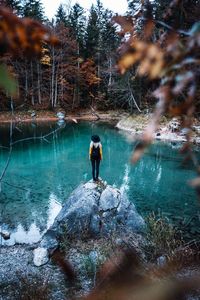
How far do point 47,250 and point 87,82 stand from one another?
4638 cm

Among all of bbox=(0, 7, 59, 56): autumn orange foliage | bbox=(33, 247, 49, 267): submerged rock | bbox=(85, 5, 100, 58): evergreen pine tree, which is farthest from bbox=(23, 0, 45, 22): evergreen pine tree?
bbox=(0, 7, 59, 56): autumn orange foliage

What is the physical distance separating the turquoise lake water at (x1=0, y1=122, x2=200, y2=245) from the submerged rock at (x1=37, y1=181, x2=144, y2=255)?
1247 millimetres

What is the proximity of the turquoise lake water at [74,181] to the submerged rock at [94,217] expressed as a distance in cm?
125

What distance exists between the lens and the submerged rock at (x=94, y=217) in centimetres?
1061

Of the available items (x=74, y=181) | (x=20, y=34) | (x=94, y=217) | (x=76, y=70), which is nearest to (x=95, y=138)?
(x=94, y=217)

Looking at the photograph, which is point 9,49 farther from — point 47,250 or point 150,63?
point 47,250

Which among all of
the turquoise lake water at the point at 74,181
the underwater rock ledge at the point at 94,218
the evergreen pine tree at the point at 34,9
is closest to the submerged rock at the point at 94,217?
the underwater rock ledge at the point at 94,218

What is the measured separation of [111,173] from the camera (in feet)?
64.2

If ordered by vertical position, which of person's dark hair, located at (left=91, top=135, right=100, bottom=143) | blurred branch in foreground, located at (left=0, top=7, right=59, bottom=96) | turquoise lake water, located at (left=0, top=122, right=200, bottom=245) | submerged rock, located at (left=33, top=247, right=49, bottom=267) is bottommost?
turquoise lake water, located at (left=0, top=122, right=200, bottom=245)

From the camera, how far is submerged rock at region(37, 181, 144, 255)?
10.6 m

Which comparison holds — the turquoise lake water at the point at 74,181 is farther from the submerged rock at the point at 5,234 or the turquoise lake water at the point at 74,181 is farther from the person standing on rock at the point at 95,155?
the person standing on rock at the point at 95,155

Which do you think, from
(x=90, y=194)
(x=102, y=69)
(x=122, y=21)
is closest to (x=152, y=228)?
(x=90, y=194)

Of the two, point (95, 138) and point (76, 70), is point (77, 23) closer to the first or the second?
point (76, 70)

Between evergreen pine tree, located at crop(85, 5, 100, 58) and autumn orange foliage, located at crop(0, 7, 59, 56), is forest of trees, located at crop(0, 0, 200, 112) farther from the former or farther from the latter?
autumn orange foliage, located at crop(0, 7, 59, 56)
